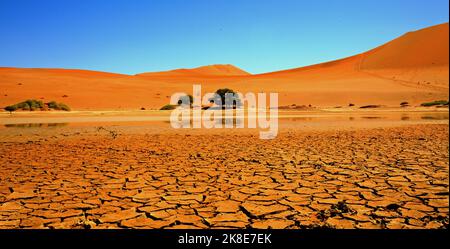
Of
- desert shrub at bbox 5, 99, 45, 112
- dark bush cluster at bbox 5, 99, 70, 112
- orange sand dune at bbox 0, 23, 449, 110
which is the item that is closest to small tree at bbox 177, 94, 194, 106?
orange sand dune at bbox 0, 23, 449, 110

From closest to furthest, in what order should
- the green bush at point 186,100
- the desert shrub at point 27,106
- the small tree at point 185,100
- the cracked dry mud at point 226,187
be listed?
the cracked dry mud at point 226,187, the desert shrub at point 27,106, the small tree at point 185,100, the green bush at point 186,100

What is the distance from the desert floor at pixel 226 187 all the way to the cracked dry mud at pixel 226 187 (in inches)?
0.5

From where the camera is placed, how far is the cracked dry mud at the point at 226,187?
119 inches

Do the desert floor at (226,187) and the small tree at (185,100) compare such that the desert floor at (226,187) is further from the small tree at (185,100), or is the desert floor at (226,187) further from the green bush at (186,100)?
the green bush at (186,100)

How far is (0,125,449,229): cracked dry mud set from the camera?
9.92 ft

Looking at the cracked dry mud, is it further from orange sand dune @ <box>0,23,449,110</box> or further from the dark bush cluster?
orange sand dune @ <box>0,23,449,110</box>

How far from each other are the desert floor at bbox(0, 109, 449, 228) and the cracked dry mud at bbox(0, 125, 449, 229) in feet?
0.04

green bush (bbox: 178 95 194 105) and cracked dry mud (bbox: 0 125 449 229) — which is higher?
green bush (bbox: 178 95 194 105)

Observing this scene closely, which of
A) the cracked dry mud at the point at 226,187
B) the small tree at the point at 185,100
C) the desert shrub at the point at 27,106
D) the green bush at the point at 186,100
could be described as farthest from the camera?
the green bush at the point at 186,100

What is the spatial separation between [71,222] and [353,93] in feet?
110

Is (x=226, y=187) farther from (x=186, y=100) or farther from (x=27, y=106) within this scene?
(x=186, y=100)

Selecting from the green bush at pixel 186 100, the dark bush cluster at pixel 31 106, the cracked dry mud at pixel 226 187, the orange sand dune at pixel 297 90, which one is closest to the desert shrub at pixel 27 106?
the dark bush cluster at pixel 31 106

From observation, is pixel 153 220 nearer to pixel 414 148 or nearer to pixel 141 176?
pixel 141 176
